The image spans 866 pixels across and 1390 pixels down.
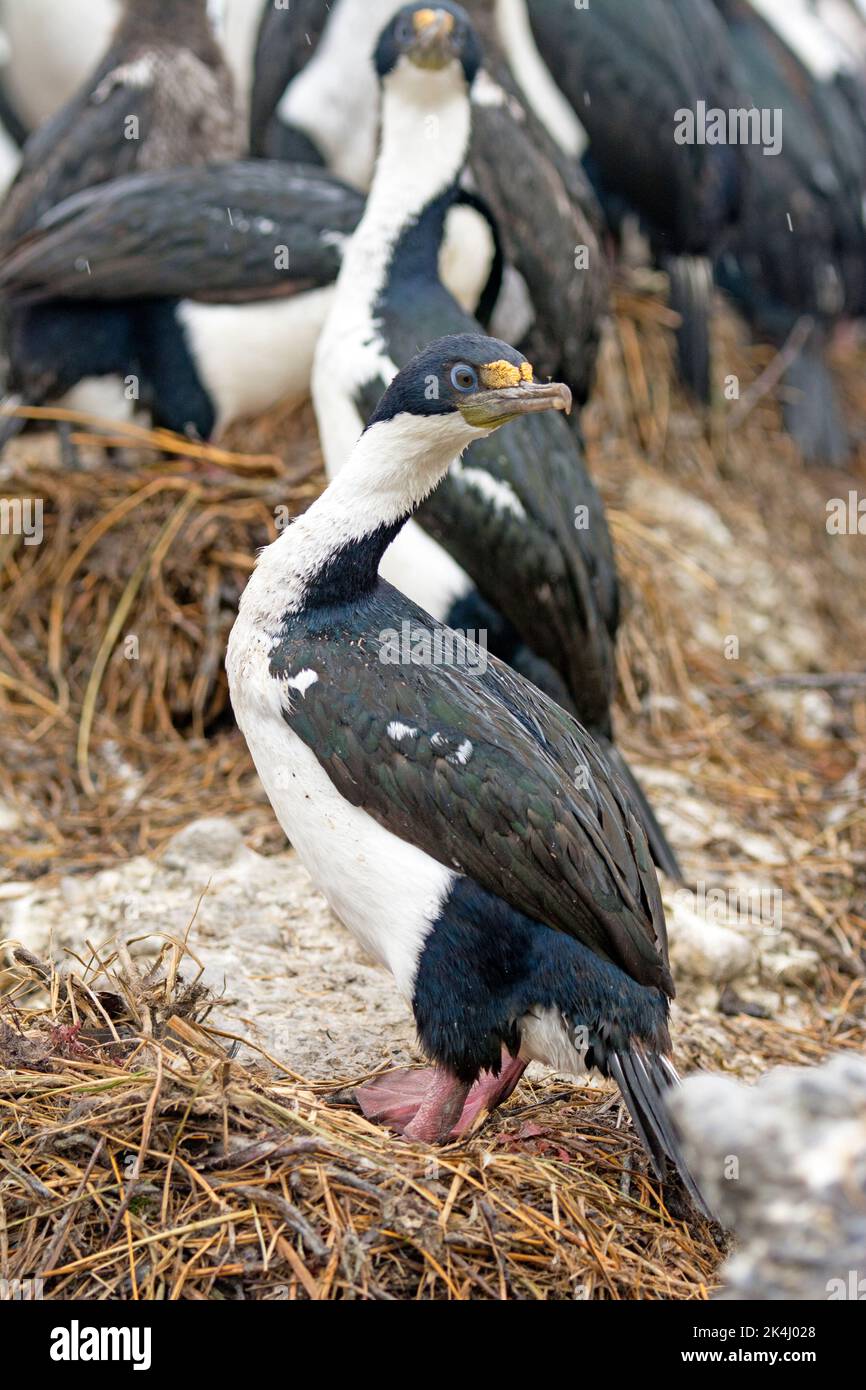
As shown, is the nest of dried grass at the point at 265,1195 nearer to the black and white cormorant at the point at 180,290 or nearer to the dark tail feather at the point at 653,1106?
the dark tail feather at the point at 653,1106

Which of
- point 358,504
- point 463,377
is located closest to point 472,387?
point 463,377

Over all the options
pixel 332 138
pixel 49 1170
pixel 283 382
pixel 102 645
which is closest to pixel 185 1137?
pixel 49 1170

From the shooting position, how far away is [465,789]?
3131 mm

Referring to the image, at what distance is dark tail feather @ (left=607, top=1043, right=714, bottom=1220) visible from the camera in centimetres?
303

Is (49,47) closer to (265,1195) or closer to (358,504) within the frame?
(358,504)

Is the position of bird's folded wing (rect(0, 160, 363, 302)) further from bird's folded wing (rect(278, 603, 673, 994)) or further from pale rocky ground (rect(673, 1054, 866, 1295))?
pale rocky ground (rect(673, 1054, 866, 1295))

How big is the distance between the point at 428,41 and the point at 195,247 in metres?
1.24

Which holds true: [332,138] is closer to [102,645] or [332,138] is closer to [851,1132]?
[102,645]

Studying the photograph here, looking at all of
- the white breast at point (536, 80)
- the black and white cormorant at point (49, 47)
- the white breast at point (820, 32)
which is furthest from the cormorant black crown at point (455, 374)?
the white breast at point (820, 32)

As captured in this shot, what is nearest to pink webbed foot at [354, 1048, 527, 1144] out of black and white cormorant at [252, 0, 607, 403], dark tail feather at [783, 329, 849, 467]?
black and white cormorant at [252, 0, 607, 403]

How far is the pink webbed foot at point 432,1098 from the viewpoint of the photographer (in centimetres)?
318

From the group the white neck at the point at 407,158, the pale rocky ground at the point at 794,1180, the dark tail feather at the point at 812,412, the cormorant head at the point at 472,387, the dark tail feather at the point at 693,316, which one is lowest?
the pale rocky ground at the point at 794,1180

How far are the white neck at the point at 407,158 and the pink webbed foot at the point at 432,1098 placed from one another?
2.10m

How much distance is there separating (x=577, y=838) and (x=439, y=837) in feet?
0.82
